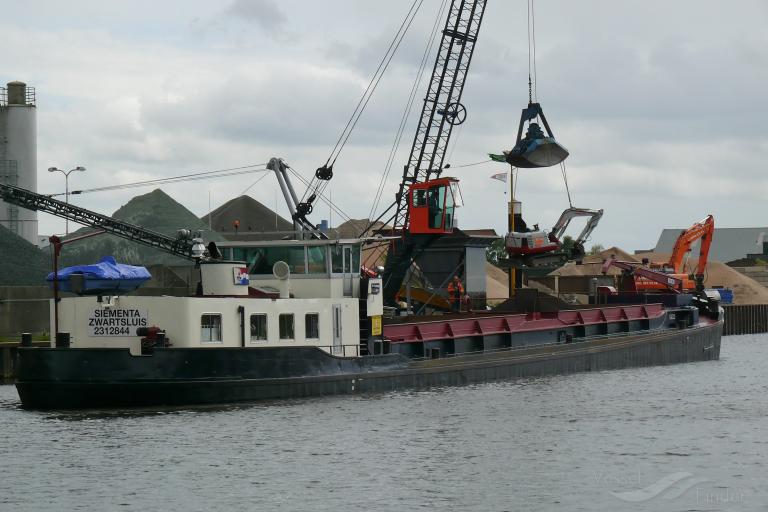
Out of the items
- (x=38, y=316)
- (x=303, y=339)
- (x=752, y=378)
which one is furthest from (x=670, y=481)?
(x=38, y=316)

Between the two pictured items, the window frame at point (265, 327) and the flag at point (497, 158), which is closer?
the window frame at point (265, 327)

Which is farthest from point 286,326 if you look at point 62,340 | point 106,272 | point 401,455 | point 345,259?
point 401,455

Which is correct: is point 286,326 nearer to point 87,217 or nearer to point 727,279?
point 87,217

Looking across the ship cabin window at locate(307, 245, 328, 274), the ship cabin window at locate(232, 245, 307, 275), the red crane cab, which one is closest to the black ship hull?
the ship cabin window at locate(307, 245, 328, 274)

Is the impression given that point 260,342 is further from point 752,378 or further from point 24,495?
point 752,378

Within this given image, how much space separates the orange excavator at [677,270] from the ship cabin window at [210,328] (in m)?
36.5

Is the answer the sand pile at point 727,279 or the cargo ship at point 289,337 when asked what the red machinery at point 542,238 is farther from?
the sand pile at point 727,279

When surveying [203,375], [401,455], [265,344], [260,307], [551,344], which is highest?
[260,307]

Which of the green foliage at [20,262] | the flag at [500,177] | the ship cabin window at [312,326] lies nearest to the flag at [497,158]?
the flag at [500,177]

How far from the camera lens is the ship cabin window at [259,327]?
33.8 meters

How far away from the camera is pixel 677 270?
7244 centimetres

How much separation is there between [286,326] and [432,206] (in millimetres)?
16331

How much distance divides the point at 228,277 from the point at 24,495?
11094mm

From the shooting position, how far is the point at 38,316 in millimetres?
54750
